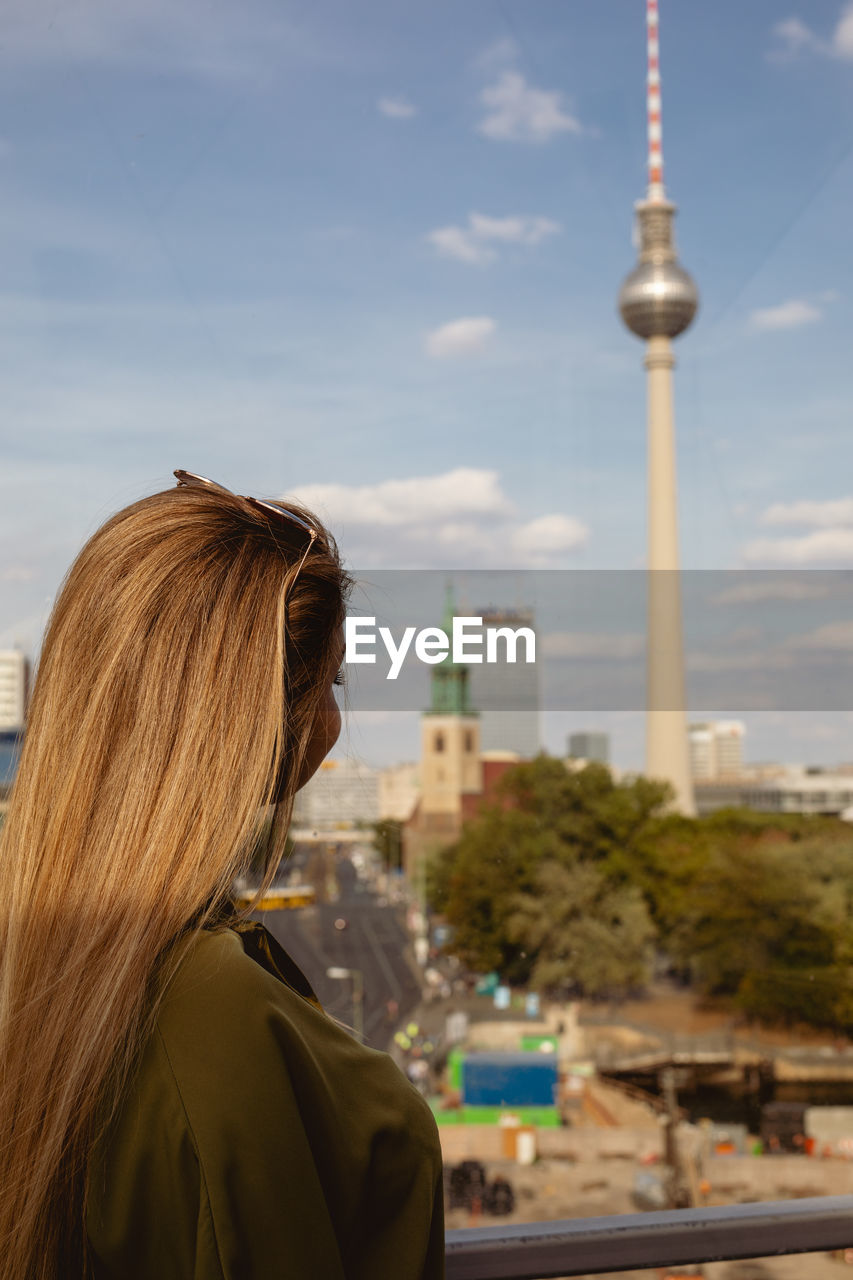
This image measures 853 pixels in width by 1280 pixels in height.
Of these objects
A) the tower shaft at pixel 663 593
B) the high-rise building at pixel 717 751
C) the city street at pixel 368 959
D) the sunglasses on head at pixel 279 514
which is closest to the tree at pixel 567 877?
the city street at pixel 368 959

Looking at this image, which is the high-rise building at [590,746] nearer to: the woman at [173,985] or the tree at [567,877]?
the tree at [567,877]

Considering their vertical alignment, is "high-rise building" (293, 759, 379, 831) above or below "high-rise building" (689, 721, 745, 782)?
below

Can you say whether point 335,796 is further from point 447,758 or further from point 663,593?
point 663,593

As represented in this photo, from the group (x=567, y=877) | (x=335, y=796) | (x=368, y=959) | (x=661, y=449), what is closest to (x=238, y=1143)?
(x=335, y=796)

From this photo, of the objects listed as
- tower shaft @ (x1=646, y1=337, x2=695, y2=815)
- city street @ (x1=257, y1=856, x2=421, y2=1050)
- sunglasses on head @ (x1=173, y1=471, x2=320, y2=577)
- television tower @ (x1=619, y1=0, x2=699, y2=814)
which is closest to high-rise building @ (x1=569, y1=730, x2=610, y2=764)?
city street @ (x1=257, y1=856, x2=421, y2=1050)

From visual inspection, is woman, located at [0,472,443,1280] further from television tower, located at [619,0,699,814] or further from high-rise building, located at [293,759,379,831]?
television tower, located at [619,0,699,814]

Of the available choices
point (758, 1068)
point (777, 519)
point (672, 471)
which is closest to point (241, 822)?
point (758, 1068)

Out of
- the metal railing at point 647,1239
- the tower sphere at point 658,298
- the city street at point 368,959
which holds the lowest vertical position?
the city street at point 368,959
